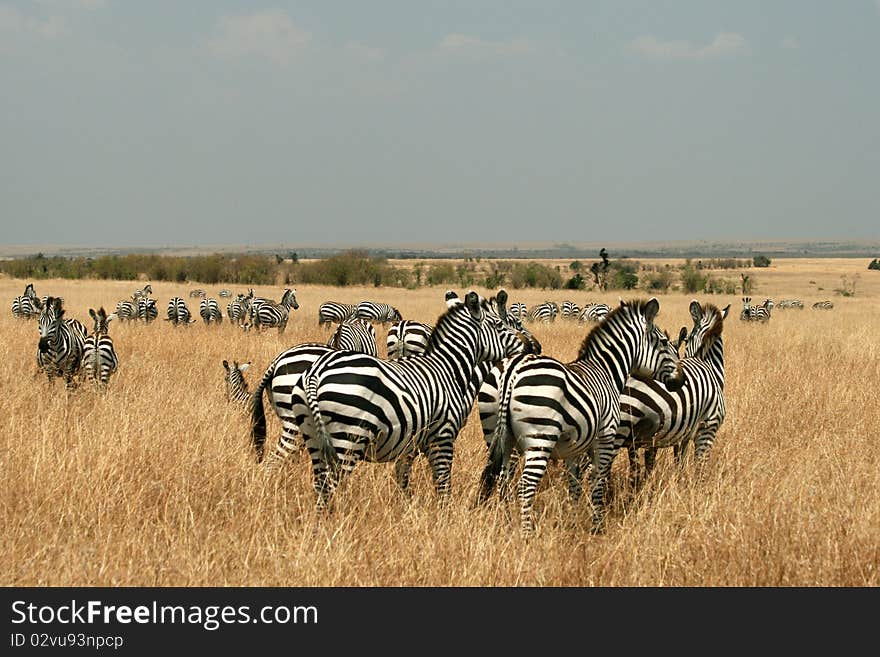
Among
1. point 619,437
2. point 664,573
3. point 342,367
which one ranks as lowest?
point 664,573

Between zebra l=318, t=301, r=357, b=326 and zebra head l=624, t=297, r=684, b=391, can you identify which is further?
zebra l=318, t=301, r=357, b=326

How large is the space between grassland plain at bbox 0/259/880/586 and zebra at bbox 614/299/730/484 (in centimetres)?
25

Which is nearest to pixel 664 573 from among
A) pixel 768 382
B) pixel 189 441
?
pixel 189 441

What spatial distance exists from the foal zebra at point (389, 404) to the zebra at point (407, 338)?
4.09m

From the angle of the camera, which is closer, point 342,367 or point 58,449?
point 342,367

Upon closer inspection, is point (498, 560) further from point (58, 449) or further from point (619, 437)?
point (58, 449)

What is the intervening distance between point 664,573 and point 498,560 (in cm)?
94

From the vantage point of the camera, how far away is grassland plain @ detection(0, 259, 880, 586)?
455 centimetres

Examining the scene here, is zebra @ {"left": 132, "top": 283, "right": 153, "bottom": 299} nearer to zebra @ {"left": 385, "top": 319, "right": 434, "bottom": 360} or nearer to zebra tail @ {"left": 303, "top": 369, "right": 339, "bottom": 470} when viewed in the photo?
zebra @ {"left": 385, "top": 319, "right": 434, "bottom": 360}

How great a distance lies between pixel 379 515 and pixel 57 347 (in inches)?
247

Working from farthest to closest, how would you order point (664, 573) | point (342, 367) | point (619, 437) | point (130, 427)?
point (130, 427), point (619, 437), point (342, 367), point (664, 573)

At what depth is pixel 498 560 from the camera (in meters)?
4.67

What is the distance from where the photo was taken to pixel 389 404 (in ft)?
17.3

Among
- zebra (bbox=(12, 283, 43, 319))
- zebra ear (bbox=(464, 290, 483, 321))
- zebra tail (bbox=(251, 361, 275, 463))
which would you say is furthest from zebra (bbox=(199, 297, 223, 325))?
zebra ear (bbox=(464, 290, 483, 321))
